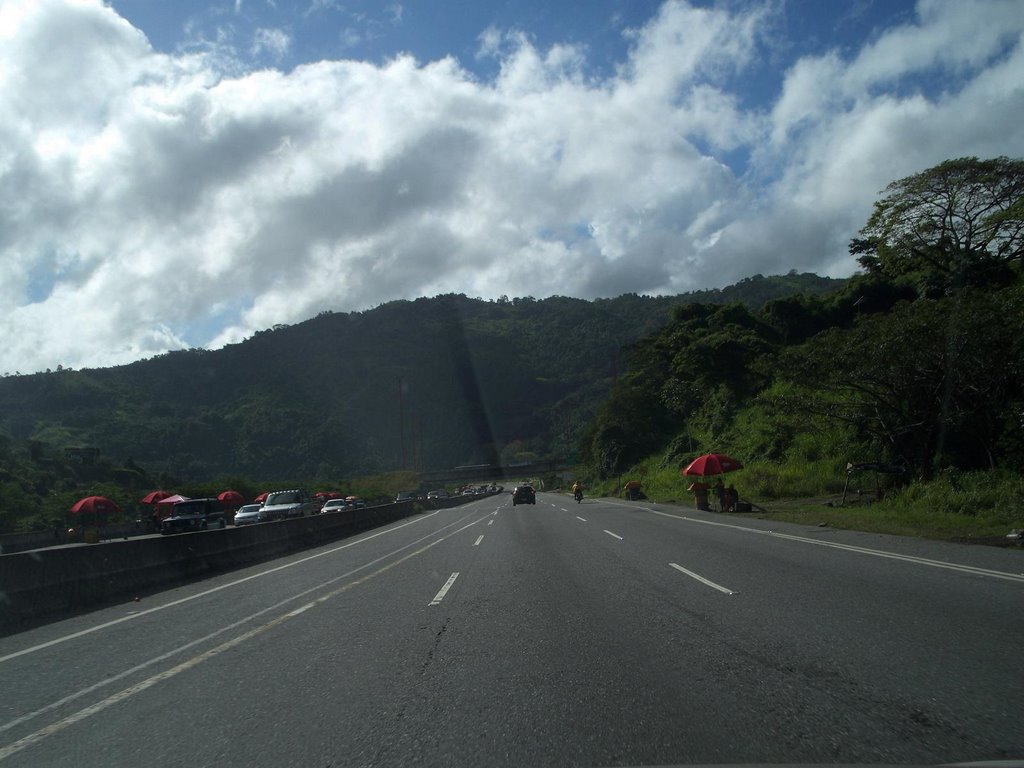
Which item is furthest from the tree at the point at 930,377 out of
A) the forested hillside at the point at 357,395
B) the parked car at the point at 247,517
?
the forested hillside at the point at 357,395

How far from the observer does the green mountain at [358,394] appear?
220 ft

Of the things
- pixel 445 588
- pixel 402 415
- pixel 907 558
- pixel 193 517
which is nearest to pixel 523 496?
pixel 193 517

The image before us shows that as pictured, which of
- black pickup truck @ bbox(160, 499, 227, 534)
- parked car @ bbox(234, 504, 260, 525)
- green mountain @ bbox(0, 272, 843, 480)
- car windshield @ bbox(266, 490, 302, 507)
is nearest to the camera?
black pickup truck @ bbox(160, 499, 227, 534)

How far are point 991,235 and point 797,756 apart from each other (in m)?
45.3

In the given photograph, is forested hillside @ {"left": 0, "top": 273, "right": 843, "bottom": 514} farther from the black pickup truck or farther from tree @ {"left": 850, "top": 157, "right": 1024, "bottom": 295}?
tree @ {"left": 850, "top": 157, "right": 1024, "bottom": 295}

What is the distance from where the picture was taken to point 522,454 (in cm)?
10888

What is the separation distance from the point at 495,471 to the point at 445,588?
293 feet

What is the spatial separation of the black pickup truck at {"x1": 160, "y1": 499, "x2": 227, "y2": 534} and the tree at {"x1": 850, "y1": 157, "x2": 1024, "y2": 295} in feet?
121

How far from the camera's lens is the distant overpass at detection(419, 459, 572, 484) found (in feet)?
318

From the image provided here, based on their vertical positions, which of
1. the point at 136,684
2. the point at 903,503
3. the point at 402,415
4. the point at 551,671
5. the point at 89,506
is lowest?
the point at 903,503

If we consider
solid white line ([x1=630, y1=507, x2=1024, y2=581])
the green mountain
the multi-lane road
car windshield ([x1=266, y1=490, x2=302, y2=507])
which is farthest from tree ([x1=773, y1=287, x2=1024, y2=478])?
the green mountain

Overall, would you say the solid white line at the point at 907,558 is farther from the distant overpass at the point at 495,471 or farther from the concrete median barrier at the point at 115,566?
the distant overpass at the point at 495,471

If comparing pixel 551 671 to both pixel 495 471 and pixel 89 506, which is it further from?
pixel 495 471

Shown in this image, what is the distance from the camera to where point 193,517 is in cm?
2939
